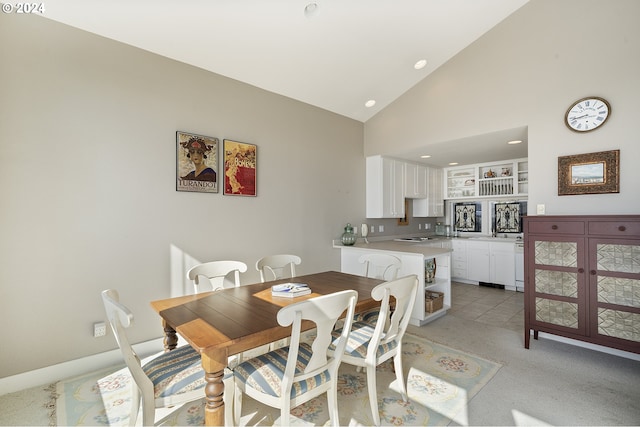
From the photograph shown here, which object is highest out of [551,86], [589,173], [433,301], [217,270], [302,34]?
[302,34]

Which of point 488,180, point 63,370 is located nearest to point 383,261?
point 63,370

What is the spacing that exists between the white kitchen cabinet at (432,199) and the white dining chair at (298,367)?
4.42 m

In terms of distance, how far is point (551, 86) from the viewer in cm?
290

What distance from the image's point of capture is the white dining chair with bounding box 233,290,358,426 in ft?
4.48

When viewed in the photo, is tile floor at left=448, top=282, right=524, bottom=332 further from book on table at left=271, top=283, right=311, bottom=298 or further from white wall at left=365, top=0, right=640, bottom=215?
book on table at left=271, top=283, right=311, bottom=298

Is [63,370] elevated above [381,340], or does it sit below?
below

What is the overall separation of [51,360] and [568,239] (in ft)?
14.2

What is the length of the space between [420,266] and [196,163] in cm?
262

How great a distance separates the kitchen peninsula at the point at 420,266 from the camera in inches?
133

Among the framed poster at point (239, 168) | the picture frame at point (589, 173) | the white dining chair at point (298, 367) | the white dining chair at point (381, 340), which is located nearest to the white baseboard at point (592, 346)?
the picture frame at point (589, 173)

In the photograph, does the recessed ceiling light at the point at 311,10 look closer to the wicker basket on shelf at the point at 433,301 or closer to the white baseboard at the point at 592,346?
the wicker basket on shelf at the point at 433,301

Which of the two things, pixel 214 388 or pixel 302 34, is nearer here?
pixel 214 388

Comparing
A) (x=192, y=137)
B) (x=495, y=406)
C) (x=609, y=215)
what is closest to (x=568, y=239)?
(x=609, y=215)

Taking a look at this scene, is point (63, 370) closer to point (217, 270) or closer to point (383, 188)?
point (217, 270)
